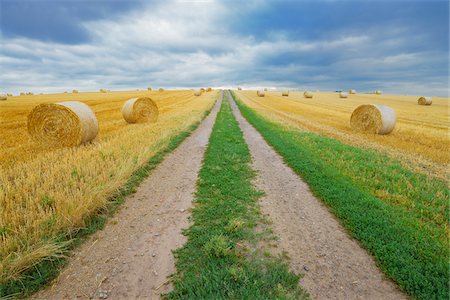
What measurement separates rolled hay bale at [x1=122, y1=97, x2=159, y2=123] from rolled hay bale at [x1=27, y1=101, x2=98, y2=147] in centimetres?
623

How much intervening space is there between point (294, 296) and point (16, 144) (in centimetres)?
1238

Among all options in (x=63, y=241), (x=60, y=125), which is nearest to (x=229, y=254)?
(x=63, y=241)

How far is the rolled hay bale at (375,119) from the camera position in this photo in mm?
15023

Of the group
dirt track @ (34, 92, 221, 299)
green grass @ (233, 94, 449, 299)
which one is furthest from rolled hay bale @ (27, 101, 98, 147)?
green grass @ (233, 94, 449, 299)

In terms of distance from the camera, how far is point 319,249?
14.5ft

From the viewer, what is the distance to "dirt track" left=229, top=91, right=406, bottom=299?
3.56 meters

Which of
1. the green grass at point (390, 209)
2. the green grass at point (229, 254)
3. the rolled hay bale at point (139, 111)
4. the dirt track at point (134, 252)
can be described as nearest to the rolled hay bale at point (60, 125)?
the dirt track at point (134, 252)

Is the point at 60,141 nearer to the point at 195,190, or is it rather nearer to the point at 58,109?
the point at 58,109

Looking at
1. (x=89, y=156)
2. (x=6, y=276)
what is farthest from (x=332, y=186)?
(x=89, y=156)

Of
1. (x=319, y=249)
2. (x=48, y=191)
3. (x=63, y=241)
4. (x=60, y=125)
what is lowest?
(x=319, y=249)

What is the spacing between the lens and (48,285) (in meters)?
3.57

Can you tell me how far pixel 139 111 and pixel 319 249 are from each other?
50.8ft

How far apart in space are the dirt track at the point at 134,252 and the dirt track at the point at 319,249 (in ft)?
6.67

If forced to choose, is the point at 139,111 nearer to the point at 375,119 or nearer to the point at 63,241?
the point at 63,241
